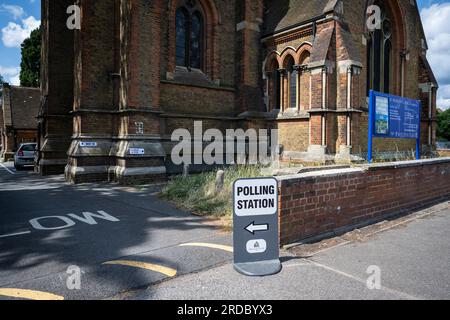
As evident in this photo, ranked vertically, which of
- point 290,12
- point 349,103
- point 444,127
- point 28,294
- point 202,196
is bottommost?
point 28,294

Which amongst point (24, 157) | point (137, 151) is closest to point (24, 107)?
point (24, 157)

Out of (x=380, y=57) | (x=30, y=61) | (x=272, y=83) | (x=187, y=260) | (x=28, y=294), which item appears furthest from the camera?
(x=30, y=61)

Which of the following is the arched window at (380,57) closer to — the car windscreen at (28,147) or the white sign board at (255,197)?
the white sign board at (255,197)

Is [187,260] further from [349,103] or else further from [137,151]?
[349,103]

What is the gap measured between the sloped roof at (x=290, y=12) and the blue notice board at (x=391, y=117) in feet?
19.5

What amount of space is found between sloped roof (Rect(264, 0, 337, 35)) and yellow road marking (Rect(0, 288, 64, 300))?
43.2 feet

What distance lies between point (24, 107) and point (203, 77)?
27.8 meters

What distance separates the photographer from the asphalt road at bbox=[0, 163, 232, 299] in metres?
3.60

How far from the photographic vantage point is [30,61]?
43.0 m

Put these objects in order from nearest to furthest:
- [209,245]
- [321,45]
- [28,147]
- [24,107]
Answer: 1. [209,245]
2. [321,45]
3. [28,147]
4. [24,107]

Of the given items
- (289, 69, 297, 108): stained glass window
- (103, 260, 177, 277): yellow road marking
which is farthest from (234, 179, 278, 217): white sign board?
(289, 69, 297, 108): stained glass window

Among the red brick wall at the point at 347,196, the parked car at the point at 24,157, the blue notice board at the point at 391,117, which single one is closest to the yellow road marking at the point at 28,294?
the red brick wall at the point at 347,196

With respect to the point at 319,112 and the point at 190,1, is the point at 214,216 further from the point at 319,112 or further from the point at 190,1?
the point at 190,1

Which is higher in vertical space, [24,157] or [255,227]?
[24,157]
